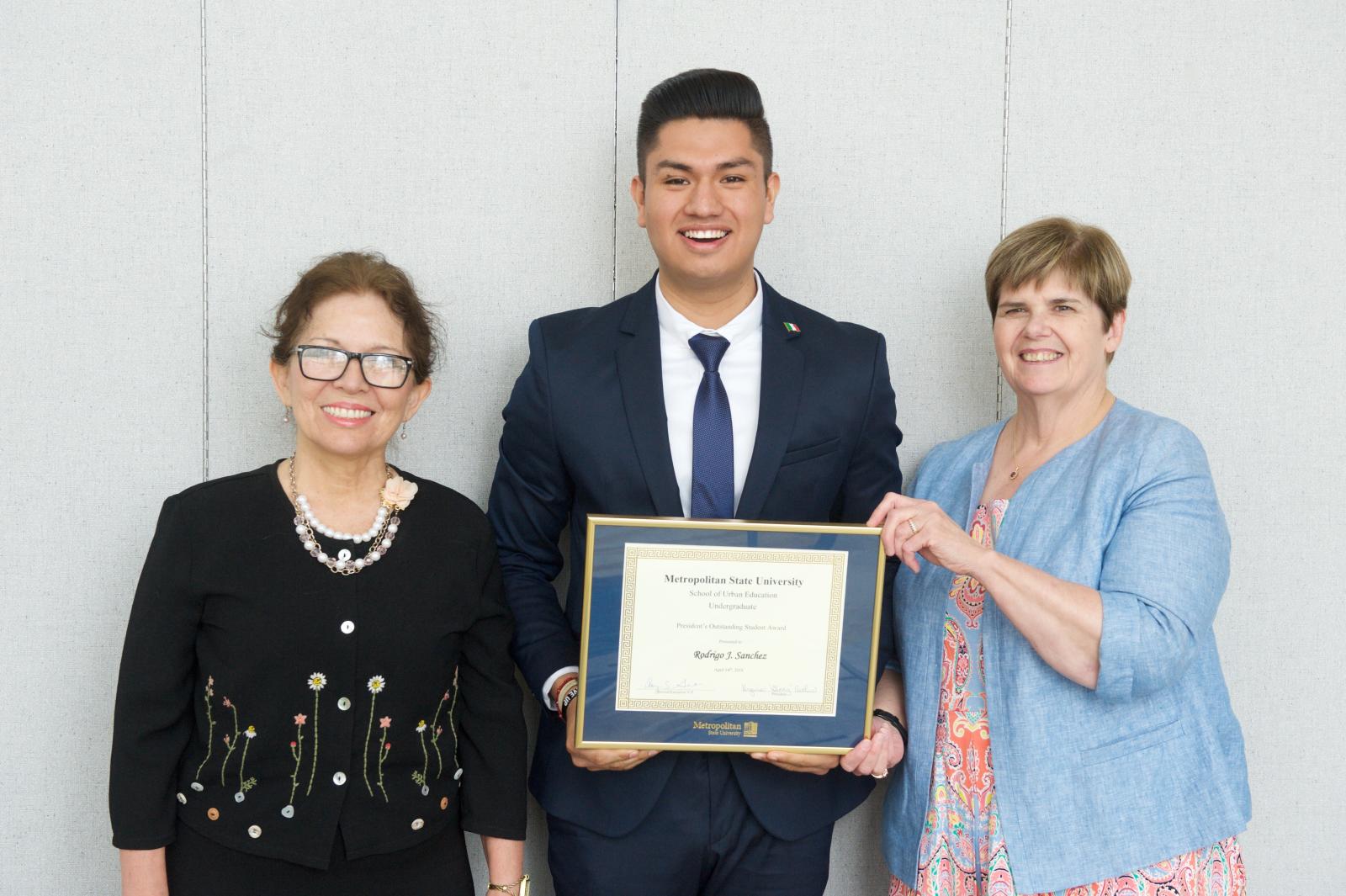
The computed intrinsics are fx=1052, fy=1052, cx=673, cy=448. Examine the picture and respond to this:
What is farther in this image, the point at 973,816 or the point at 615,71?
the point at 615,71

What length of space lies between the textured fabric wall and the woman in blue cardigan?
502 millimetres

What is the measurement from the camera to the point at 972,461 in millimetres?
2145

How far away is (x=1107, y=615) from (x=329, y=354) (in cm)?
137

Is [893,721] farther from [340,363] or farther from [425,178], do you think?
[425,178]

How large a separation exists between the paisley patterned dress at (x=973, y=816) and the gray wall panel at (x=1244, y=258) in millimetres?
837

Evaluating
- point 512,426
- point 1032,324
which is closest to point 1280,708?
point 1032,324

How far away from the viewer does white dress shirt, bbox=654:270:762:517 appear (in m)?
1.95

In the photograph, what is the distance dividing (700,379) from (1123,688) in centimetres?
91

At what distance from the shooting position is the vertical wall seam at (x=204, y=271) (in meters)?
2.23

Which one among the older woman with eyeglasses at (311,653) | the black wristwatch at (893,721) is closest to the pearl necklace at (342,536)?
the older woman with eyeglasses at (311,653)

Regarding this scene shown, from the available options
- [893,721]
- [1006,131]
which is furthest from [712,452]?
[1006,131]

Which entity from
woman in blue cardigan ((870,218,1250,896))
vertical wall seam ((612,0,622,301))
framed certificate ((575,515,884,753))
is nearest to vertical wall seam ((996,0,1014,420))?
woman in blue cardigan ((870,218,1250,896))

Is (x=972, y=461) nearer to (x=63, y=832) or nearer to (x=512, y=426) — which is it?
(x=512, y=426)

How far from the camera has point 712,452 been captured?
191 cm
